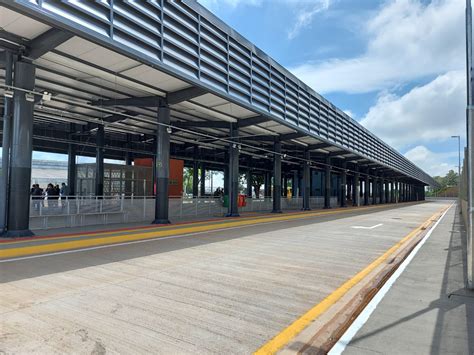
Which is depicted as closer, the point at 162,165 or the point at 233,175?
the point at 162,165

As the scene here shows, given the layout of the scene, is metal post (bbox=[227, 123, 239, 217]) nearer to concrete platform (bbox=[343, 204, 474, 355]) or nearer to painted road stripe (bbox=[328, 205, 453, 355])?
painted road stripe (bbox=[328, 205, 453, 355])

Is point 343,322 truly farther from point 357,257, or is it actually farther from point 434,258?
point 434,258

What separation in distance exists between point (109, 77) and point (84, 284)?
10122 millimetres

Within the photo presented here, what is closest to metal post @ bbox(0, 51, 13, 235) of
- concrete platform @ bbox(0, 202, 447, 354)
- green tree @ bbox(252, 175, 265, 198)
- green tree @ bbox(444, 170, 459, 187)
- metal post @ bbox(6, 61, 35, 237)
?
metal post @ bbox(6, 61, 35, 237)

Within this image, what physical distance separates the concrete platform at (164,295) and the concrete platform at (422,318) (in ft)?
3.01

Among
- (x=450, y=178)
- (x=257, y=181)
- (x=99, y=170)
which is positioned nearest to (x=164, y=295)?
(x=99, y=170)

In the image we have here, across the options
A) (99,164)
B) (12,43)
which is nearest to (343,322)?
(12,43)

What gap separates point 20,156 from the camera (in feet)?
33.8

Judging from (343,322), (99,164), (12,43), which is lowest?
(343,322)

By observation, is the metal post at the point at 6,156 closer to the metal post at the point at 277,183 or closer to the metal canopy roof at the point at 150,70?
the metal canopy roof at the point at 150,70

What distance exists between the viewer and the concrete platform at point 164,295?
3.66 m

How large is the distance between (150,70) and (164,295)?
31.7 ft

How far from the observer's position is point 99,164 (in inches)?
857

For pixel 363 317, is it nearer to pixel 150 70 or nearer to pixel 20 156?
pixel 20 156
